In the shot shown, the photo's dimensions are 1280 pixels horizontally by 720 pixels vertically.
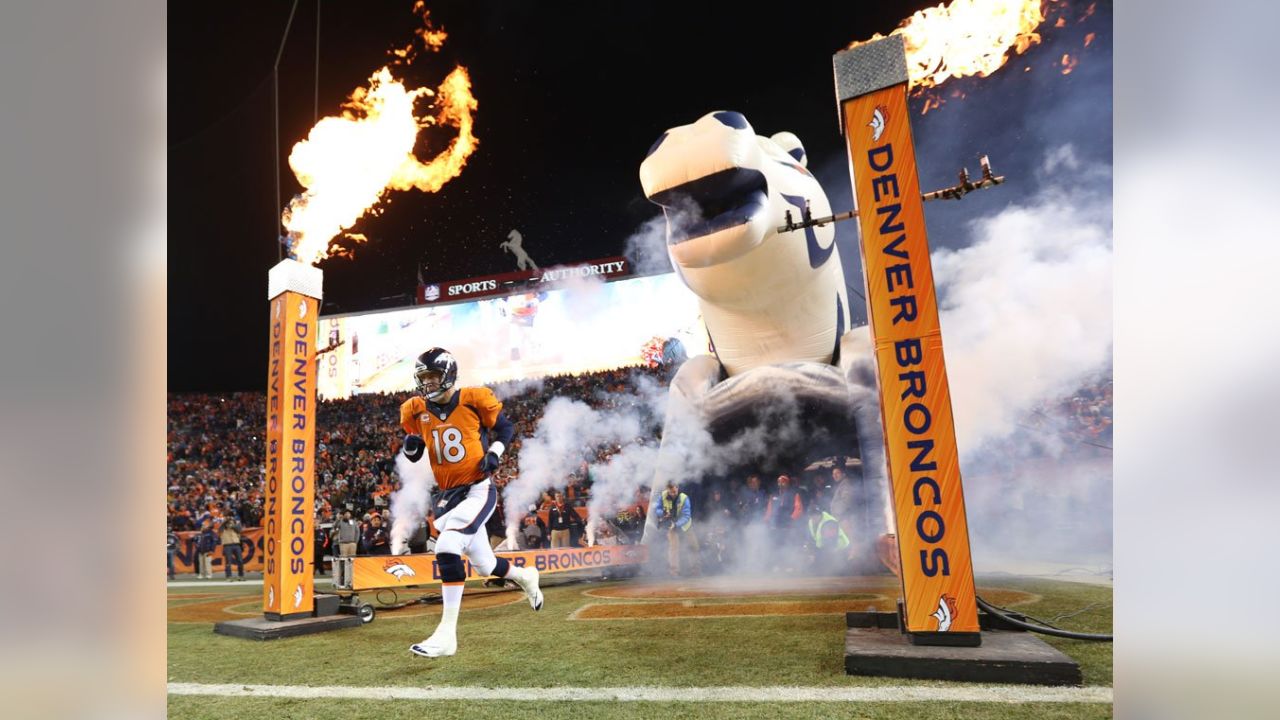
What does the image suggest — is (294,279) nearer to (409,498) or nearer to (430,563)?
(430,563)

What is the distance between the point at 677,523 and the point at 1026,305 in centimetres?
347

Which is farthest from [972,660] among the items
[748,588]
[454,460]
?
[454,460]

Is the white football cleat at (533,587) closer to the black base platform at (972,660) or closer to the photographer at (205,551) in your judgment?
the black base platform at (972,660)

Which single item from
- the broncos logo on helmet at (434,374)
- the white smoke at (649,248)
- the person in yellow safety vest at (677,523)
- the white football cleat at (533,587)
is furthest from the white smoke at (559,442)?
the broncos logo on helmet at (434,374)

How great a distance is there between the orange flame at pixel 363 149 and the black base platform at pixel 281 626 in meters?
3.50

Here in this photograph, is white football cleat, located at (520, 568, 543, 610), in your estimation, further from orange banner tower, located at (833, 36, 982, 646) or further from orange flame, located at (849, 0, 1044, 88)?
orange flame, located at (849, 0, 1044, 88)

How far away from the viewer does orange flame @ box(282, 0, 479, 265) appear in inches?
292

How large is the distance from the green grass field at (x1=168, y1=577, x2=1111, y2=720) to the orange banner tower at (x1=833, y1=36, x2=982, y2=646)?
513 mm

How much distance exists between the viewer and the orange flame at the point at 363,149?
24.3ft

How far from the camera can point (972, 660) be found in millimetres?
3633
